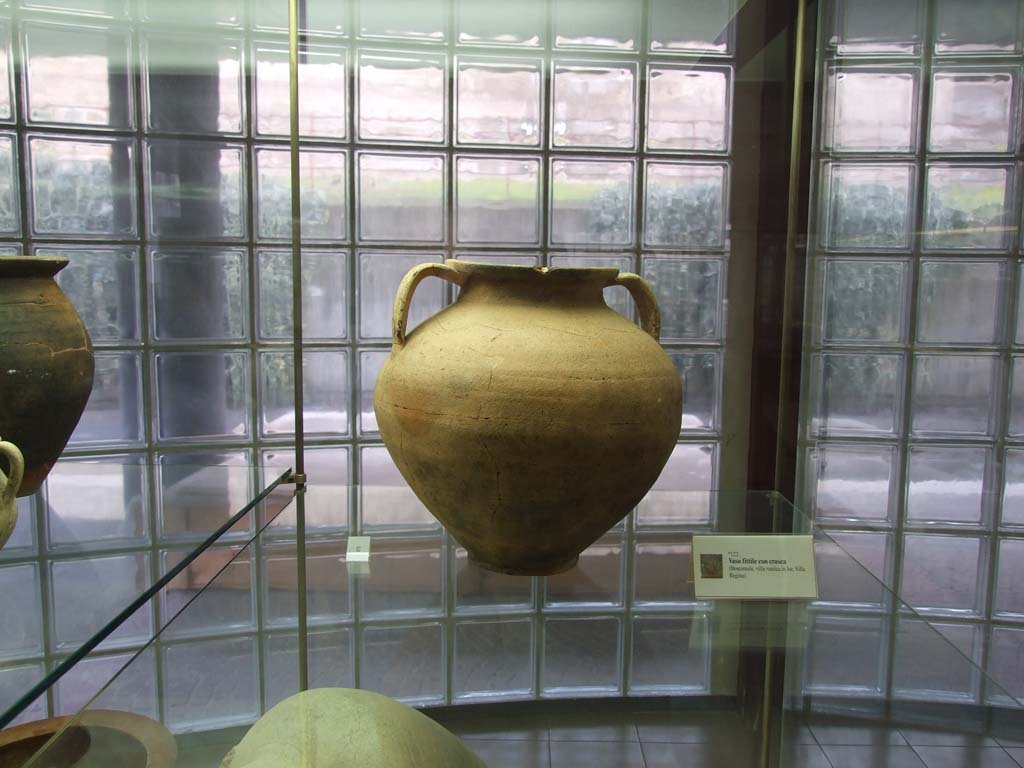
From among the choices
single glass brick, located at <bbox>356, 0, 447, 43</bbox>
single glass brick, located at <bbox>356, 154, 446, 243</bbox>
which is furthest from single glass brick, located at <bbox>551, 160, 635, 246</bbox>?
single glass brick, located at <bbox>356, 0, 447, 43</bbox>

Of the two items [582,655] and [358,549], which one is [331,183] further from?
[582,655]

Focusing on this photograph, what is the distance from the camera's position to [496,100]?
1.73 m

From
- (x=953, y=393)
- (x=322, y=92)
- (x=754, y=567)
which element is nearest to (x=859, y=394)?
(x=953, y=393)

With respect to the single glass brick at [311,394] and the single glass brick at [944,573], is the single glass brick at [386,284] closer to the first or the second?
the single glass brick at [311,394]

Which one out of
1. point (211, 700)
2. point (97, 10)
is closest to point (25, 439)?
point (211, 700)

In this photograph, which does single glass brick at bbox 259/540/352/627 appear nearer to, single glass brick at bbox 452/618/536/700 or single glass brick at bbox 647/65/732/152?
single glass brick at bbox 452/618/536/700

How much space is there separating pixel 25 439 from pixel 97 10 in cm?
100

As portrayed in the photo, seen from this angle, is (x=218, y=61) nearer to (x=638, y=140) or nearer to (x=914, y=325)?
(x=638, y=140)

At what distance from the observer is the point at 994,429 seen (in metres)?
1.64

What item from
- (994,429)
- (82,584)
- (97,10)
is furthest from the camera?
(97,10)

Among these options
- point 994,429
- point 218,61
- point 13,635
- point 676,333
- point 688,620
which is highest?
point 218,61

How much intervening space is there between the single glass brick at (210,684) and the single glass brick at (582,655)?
41 cm

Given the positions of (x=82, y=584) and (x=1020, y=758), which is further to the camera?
(x=1020, y=758)

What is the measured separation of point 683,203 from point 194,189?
1057mm
